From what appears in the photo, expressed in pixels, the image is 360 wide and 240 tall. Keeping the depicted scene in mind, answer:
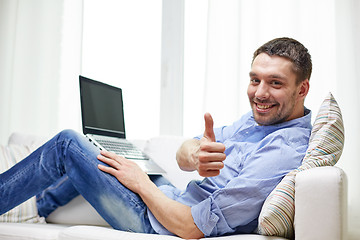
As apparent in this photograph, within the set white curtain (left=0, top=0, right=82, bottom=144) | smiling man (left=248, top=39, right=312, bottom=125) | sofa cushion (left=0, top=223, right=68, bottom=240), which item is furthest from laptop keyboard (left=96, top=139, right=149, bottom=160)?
white curtain (left=0, top=0, right=82, bottom=144)

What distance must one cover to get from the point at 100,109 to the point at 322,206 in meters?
1.20

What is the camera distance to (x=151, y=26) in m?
2.98

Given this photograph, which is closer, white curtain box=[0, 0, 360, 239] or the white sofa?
the white sofa

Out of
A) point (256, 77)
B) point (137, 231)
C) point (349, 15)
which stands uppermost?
point (349, 15)

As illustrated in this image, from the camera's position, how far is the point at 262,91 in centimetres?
153

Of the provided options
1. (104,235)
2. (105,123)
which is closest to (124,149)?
(105,123)

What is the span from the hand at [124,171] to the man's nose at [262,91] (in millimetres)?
516

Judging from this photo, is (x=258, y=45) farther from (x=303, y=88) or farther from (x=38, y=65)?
(x=38, y=65)

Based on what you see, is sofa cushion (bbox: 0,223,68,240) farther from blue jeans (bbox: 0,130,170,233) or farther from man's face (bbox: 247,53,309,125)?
man's face (bbox: 247,53,309,125)

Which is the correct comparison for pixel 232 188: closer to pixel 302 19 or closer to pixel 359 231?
pixel 359 231

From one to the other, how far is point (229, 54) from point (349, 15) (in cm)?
70

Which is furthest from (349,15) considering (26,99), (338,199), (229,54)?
(26,99)

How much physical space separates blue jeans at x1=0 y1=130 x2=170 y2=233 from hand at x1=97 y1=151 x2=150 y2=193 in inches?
0.7

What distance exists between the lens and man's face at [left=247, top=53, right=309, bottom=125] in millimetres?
1530
